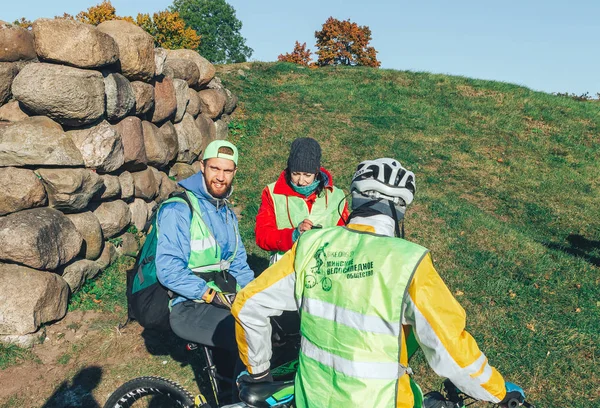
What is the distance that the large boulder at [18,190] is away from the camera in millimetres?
5910

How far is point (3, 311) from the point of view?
224 inches

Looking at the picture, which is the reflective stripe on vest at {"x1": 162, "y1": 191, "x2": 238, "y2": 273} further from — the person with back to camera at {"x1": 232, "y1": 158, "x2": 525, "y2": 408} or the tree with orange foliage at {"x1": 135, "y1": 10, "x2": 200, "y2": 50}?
the tree with orange foliage at {"x1": 135, "y1": 10, "x2": 200, "y2": 50}

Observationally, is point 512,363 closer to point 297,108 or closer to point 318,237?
point 318,237

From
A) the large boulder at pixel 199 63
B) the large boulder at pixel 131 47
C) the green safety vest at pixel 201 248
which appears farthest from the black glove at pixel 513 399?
the large boulder at pixel 199 63

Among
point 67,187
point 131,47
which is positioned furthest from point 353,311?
point 131,47

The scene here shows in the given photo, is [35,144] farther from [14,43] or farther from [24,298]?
[24,298]

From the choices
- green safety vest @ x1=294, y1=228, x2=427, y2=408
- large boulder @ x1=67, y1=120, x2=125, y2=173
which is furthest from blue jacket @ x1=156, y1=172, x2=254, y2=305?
large boulder @ x1=67, y1=120, x2=125, y2=173

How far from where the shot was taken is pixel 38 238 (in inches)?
230

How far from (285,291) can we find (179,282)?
62.9 inches

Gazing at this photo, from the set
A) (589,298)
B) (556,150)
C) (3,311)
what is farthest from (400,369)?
(556,150)

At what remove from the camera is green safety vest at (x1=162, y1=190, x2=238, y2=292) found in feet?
13.8

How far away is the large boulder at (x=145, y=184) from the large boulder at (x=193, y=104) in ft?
8.02

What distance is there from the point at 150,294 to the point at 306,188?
1820mm

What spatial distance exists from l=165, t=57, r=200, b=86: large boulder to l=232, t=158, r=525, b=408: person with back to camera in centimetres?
806
